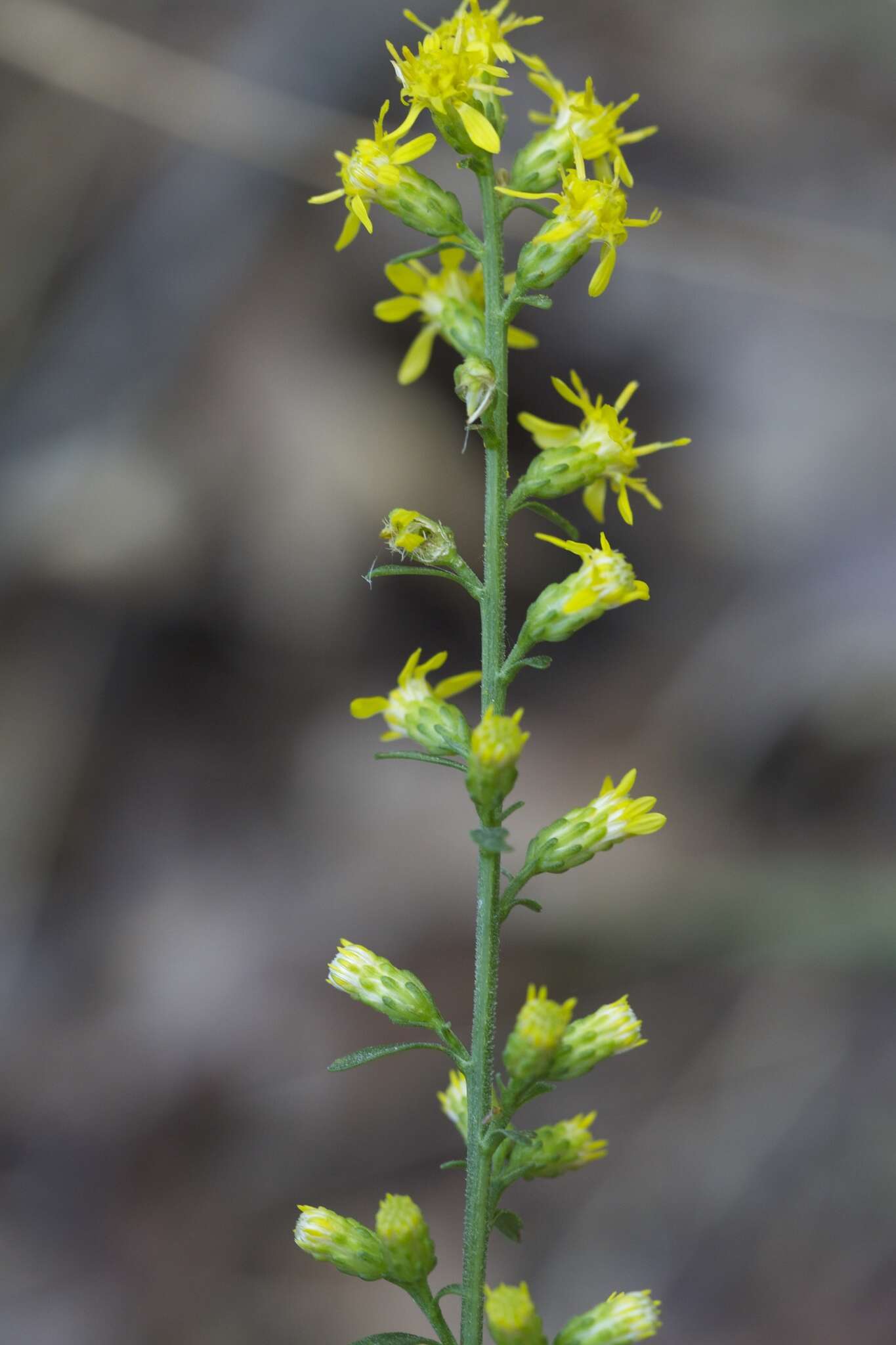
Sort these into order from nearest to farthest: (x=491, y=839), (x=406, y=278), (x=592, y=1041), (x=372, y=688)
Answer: (x=491, y=839)
(x=592, y=1041)
(x=406, y=278)
(x=372, y=688)

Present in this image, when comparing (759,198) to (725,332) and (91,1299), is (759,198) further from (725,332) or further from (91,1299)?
(91,1299)

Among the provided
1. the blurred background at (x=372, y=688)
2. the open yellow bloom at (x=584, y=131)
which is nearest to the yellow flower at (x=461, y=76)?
the open yellow bloom at (x=584, y=131)

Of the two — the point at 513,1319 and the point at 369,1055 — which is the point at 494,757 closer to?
the point at 369,1055

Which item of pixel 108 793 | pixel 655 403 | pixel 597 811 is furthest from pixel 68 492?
pixel 597 811

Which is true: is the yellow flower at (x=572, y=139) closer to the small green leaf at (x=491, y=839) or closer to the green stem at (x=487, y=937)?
the green stem at (x=487, y=937)

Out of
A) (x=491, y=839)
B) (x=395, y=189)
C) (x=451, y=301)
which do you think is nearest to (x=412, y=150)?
(x=395, y=189)
